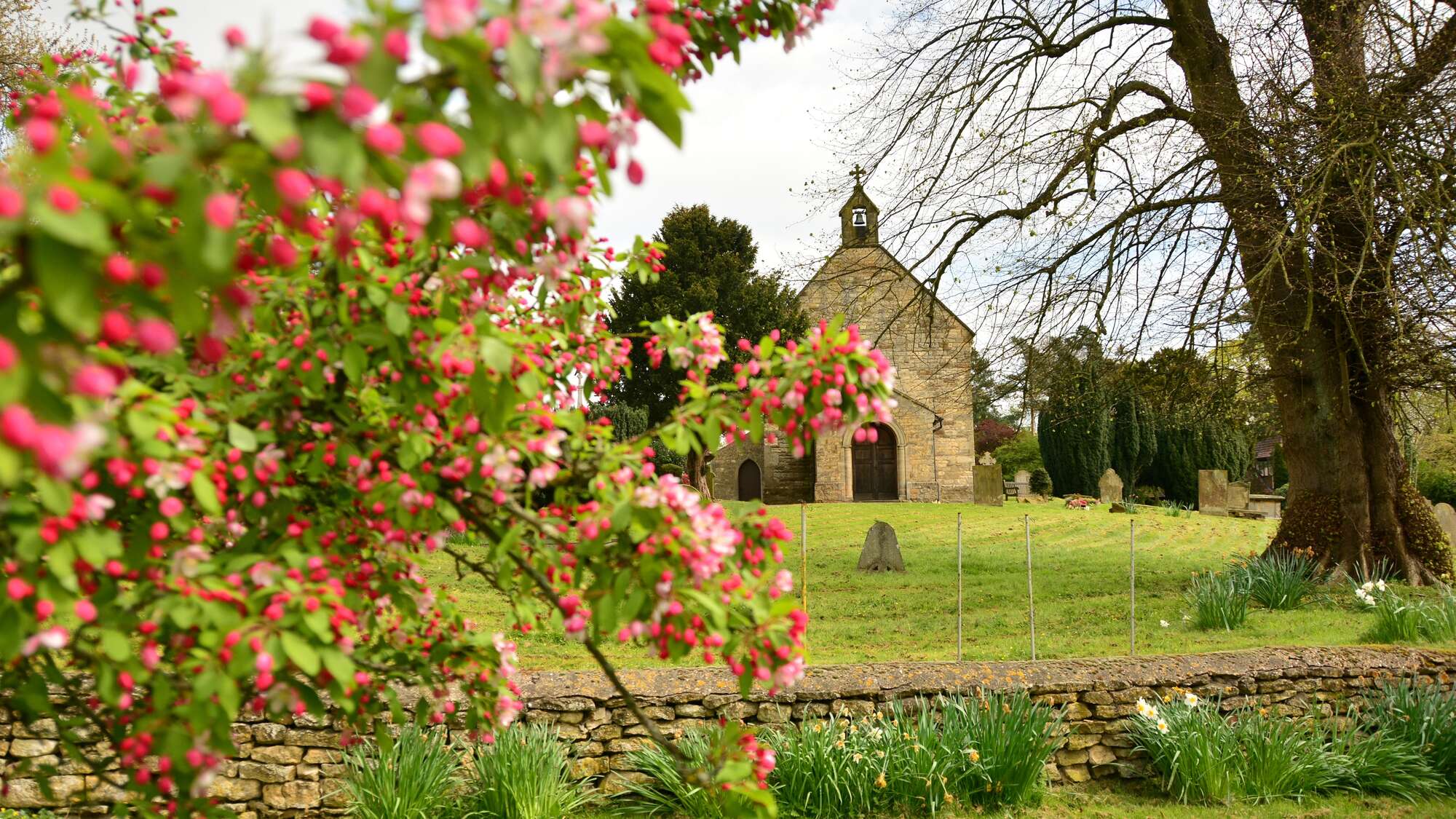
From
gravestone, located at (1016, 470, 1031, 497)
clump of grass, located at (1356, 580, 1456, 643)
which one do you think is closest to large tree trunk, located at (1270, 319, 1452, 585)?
clump of grass, located at (1356, 580, 1456, 643)

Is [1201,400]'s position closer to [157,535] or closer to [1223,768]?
[1223,768]

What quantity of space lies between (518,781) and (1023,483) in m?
Answer: 29.9

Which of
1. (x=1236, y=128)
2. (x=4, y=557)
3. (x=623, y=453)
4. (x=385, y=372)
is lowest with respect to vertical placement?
(x=4, y=557)

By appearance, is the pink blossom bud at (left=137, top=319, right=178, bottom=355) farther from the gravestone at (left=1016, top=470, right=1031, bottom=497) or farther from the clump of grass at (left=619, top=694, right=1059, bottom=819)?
the gravestone at (left=1016, top=470, right=1031, bottom=497)

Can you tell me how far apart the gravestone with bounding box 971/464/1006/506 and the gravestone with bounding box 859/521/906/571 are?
Answer: 13.1 metres

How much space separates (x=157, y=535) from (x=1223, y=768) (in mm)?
5481

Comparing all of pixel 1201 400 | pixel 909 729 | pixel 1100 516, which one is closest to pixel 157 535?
pixel 909 729

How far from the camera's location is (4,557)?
67.5 inches

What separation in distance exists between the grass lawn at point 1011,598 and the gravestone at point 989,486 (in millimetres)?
5801

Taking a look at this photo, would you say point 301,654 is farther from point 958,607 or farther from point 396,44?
point 958,607

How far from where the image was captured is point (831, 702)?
5.49 metres

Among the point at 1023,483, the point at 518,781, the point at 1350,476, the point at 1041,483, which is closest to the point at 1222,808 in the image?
the point at 518,781

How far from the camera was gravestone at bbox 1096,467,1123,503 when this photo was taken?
88.1ft

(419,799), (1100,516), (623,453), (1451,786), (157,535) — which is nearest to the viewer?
(157,535)
